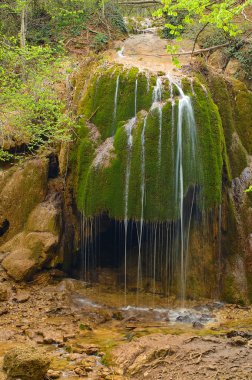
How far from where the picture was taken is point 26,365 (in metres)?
4.83

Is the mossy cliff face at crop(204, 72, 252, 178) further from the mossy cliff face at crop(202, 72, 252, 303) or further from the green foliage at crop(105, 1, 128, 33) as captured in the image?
the green foliage at crop(105, 1, 128, 33)

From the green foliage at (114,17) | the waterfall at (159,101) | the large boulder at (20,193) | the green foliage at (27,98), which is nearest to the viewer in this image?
the green foliage at (27,98)

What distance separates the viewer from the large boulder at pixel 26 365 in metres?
4.82

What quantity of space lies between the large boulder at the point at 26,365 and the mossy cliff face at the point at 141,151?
489cm

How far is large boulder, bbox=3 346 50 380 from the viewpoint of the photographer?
4820 mm

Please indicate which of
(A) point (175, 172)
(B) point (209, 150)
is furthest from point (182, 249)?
(B) point (209, 150)

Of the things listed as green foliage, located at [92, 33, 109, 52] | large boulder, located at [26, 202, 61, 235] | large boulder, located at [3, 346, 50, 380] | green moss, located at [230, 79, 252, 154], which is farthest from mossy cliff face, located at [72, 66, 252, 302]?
green foliage, located at [92, 33, 109, 52]

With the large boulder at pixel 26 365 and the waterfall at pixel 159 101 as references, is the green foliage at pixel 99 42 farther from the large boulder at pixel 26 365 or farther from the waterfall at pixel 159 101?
the large boulder at pixel 26 365

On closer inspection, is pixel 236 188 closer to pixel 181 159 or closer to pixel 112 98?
pixel 181 159

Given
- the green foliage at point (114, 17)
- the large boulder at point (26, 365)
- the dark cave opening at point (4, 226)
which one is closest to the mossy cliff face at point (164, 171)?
the dark cave opening at point (4, 226)

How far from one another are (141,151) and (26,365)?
6.07 m

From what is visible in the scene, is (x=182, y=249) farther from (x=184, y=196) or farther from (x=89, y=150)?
(x=89, y=150)

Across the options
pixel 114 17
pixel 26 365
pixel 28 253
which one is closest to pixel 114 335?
pixel 26 365

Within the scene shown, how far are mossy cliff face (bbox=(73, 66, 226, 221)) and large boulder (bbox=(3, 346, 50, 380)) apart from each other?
489 centimetres
